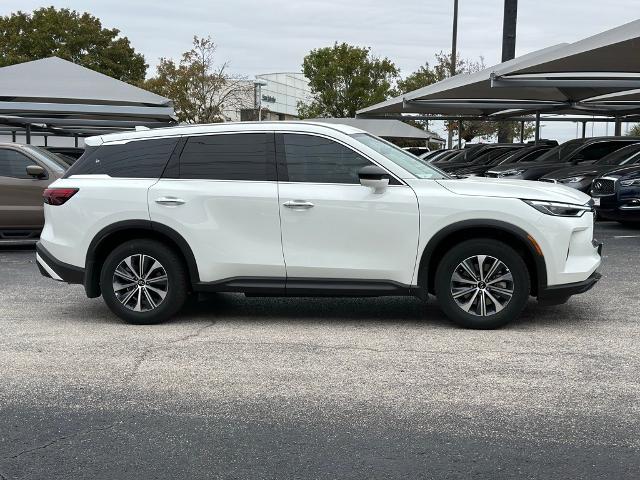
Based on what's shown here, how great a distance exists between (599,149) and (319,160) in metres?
14.1

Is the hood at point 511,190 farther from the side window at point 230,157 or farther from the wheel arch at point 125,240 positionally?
the wheel arch at point 125,240

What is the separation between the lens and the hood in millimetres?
7172

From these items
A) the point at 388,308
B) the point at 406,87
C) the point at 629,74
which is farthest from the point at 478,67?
the point at 388,308

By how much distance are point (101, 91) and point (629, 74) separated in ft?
39.5

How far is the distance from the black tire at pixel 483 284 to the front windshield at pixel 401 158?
30.9 inches

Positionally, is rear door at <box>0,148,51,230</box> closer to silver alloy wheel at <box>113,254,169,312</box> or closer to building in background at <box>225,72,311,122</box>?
silver alloy wheel at <box>113,254,169,312</box>

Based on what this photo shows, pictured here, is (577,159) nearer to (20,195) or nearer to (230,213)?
(20,195)

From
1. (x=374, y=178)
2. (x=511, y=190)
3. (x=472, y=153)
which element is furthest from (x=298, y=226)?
(x=472, y=153)

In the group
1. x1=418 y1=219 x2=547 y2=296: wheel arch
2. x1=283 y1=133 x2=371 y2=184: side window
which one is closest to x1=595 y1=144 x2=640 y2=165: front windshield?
x1=418 y1=219 x2=547 y2=296: wheel arch

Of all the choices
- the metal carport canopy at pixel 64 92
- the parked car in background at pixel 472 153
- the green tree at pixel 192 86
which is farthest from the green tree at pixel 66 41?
the metal carport canopy at pixel 64 92

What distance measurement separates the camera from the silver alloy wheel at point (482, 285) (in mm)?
7148

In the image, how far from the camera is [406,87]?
212 feet

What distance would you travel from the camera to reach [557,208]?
23.5 feet

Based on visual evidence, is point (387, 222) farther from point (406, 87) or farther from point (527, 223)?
point (406, 87)
